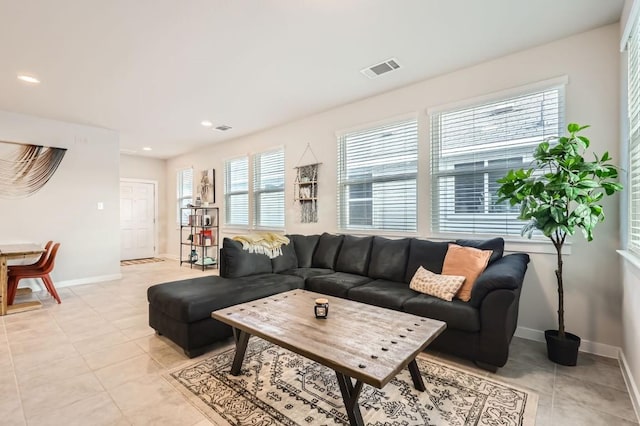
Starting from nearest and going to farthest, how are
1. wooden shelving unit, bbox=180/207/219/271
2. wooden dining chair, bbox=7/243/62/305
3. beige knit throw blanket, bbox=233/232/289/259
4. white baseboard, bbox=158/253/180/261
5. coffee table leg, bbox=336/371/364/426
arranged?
coffee table leg, bbox=336/371/364/426 < beige knit throw blanket, bbox=233/232/289/259 < wooden dining chair, bbox=7/243/62/305 < wooden shelving unit, bbox=180/207/219/271 < white baseboard, bbox=158/253/180/261

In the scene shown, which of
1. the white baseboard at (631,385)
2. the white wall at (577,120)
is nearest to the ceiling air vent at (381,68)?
the white wall at (577,120)

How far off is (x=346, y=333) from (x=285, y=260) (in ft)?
7.34

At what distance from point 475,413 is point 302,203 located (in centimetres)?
352

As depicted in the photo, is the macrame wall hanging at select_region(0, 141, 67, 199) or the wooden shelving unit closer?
the macrame wall hanging at select_region(0, 141, 67, 199)

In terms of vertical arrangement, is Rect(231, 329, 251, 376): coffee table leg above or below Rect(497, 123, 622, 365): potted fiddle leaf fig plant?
below

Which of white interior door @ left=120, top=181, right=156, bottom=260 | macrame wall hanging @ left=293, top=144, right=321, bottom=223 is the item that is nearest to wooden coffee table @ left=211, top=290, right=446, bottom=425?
macrame wall hanging @ left=293, top=144, right=321, bottom=223

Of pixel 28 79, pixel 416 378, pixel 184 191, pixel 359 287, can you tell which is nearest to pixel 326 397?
pixel 416 378

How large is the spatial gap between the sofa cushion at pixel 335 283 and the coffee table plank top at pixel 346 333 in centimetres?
70

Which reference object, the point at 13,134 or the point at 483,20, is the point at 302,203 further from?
the point at 13,134

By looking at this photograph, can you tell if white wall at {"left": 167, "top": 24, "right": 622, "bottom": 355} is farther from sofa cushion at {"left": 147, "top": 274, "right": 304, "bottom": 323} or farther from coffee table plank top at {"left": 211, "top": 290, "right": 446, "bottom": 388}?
sofa cushion at {"left": 147, "top": 274, "right": 304, "bottom": 323}

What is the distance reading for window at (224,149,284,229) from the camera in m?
5.31

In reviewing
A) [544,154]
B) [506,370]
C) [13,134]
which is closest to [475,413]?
[506,370]

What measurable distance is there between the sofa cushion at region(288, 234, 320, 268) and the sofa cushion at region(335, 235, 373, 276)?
43 centimetres

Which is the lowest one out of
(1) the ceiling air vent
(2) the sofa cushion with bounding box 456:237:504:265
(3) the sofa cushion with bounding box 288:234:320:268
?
(3) the sofa cushion with bounding box 288:234:320:268
